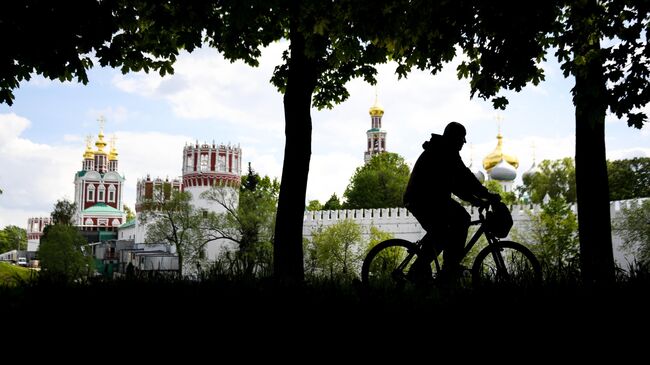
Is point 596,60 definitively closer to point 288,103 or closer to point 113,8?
point 288,103

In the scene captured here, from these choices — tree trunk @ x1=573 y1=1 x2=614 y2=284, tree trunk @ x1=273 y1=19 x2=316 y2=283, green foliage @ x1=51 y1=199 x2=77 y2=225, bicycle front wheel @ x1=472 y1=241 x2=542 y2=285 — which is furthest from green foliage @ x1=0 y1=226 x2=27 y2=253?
bicycle front wheel @ x1=472 y1=241 x2=542 y2=285

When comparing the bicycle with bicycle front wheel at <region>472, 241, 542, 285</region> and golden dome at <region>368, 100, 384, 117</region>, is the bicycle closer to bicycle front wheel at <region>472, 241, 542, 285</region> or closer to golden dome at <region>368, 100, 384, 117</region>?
bicycle front wheel at <region>472, 241, 542, 285</region>

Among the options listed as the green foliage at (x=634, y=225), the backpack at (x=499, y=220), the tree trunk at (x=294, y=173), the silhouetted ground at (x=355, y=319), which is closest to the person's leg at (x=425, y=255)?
the backpack at (x=499, y=220)

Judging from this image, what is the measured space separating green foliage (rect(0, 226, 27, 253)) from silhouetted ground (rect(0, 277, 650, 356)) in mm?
140447

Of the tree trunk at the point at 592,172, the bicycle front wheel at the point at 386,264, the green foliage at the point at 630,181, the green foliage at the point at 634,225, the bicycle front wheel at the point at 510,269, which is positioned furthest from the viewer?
the green foliage at the point at 630,181

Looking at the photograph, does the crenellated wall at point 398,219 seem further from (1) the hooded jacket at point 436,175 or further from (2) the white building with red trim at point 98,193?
(2) the white building with red trim at point 98,193

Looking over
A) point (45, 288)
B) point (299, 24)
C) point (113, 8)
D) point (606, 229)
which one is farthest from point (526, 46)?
point (45, 288)

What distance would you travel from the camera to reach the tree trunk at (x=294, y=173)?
10.2 meters

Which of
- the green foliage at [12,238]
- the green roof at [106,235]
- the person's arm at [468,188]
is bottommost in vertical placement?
the person's arm at [468,188]

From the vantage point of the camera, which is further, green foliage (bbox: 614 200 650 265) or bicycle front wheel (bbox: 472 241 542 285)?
green foliage (bbox: 614 200 650 265)

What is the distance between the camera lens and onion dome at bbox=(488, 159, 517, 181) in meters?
84.9

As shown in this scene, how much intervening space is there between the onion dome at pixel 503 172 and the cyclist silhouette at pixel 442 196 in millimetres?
80403

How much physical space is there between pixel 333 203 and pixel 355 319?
66468mm

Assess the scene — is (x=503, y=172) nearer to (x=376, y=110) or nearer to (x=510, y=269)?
(x=376, y=110)
